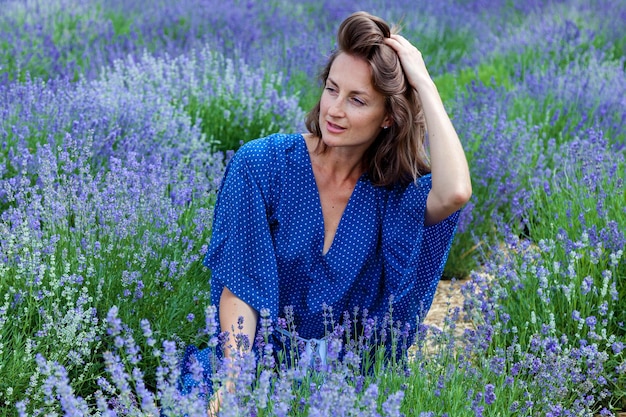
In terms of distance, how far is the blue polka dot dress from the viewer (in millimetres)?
2830

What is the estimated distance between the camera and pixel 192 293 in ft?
10.7

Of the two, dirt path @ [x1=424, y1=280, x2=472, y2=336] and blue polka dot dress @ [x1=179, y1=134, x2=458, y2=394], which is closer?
blue polka dot dress @ [x1=179, y1=134, x2=458, y2=394]

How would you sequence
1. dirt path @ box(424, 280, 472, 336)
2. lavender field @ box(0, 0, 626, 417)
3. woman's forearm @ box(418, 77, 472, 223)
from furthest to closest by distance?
dirt path @ box(424, 280, 472, 336)
woman's forearm @ box(418, 77, 472, 223)
lavender field @ box(0, 0, 626, 417)

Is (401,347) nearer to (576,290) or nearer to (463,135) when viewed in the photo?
(576,290)

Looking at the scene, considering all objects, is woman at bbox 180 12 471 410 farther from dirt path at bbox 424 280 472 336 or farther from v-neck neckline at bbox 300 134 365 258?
dirt path at bbox 424 280 472 336

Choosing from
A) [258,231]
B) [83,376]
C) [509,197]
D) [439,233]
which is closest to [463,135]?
[509,197]

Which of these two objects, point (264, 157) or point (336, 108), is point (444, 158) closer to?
point (336, 108)

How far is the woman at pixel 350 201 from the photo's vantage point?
2779 mm

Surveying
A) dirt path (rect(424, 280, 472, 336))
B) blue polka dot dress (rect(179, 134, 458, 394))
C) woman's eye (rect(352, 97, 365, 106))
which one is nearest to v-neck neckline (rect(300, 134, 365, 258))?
blue polka dot dress (rect(179, 134, 458, 394))

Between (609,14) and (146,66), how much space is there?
204 inches

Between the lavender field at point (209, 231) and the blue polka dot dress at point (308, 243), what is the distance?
14 centimetres

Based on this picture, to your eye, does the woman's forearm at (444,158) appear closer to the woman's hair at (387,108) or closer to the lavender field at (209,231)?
the woman's hair at (387,108)

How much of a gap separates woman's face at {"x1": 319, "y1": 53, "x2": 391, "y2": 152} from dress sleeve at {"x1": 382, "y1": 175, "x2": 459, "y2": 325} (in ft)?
0.91

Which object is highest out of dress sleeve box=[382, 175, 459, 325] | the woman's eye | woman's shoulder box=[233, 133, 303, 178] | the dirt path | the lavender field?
the woman's eye
